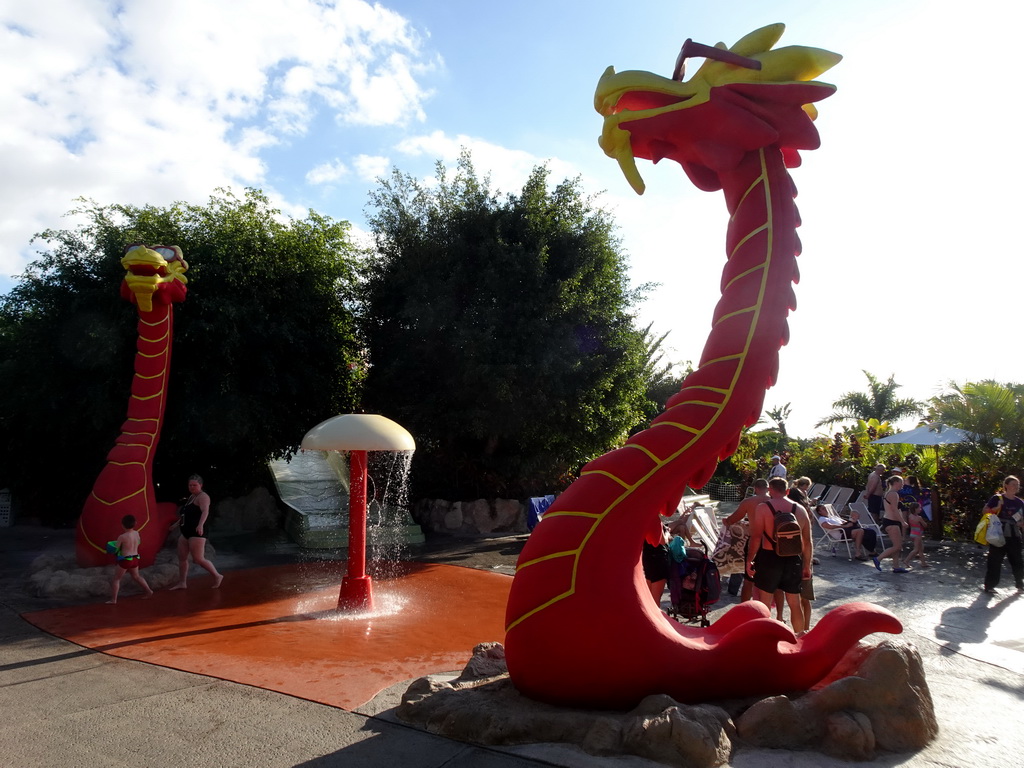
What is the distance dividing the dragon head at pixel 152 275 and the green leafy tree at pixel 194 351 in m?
2.04

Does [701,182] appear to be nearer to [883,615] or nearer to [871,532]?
[883,615]

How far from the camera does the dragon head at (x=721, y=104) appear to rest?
477cm

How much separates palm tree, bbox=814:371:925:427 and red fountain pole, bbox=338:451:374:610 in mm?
25922

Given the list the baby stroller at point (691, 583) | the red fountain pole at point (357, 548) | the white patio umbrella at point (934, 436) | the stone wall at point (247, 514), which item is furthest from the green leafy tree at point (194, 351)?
the white patio umbrella at point (934, 436)

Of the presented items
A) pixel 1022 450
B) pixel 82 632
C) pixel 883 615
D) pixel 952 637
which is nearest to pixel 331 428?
pixel 82 632

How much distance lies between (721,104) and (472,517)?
10.8m

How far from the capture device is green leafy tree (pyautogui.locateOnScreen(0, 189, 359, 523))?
11.9m

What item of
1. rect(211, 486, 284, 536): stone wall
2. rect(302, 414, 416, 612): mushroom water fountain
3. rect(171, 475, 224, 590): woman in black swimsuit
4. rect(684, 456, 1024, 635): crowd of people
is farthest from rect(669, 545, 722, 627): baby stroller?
rect(211, 486, 284, 536): stone wall

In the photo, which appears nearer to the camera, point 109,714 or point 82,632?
point 109,714

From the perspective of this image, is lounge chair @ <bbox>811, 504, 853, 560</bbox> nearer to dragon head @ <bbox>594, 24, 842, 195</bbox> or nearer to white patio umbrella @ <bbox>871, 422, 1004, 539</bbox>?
white patio umbrella @ <bbox>871, 422, 1004, 539</bbox>

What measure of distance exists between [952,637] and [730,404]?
13.9 ft

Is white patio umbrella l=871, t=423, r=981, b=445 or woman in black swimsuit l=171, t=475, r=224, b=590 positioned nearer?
woman in black swimsuit l=171, t=475, r=224, b=590

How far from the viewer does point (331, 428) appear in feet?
23.9

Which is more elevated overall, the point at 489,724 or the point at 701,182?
the point at 701,182
